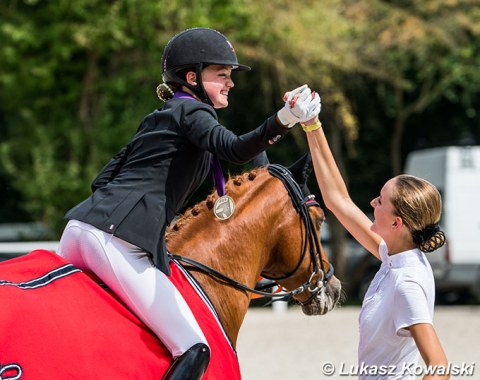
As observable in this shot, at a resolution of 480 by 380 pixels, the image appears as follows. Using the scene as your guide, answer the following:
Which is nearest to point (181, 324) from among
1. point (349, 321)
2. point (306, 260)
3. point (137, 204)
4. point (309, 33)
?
point (137, 204)

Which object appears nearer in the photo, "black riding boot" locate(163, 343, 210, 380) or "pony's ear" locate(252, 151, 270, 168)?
"black riding boot" locate(163, 343, 210, 380)

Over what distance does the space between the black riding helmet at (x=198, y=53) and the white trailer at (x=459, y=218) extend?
13.2m

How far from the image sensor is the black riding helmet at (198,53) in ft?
13.0

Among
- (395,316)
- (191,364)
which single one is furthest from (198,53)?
(395,316)

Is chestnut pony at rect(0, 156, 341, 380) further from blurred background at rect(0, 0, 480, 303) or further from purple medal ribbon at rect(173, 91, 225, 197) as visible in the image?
blurred background at rect(0, 0, 480, 303)

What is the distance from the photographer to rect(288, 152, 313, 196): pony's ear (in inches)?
171

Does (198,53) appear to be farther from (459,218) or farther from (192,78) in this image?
(459,218)

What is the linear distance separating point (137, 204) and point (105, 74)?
12.5 m

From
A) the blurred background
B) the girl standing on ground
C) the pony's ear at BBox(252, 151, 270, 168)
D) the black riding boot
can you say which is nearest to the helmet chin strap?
the pony's ear at BBox(252, 151, 270, 168)

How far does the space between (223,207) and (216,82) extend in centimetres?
59

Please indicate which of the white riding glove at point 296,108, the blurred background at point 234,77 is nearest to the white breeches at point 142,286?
the white riding glove at point 296,108

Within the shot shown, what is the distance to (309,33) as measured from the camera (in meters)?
15.5

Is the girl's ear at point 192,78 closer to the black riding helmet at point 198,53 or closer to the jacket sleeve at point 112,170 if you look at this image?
the black riding helmet at point 198,53

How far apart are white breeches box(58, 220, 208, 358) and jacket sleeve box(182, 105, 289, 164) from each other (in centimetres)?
56
